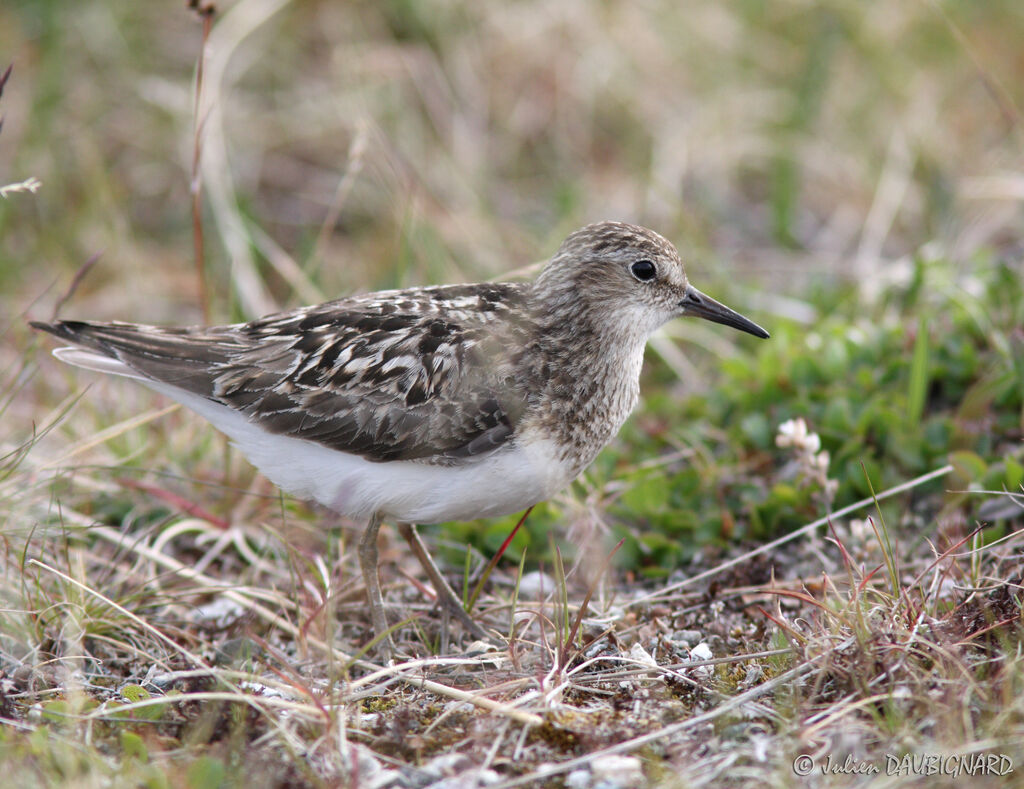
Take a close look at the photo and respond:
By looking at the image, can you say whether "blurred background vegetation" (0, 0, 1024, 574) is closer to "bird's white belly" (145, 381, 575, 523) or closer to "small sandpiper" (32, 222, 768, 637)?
"small sandpiper" (32, 222, 768, 637)

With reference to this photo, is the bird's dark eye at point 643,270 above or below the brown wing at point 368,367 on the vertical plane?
above

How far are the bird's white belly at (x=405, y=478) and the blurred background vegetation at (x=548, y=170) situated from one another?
1.09 meters

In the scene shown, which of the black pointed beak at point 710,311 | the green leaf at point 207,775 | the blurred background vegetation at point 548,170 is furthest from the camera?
the blurred background vegetation at point 548,170

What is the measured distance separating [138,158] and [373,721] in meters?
5.86

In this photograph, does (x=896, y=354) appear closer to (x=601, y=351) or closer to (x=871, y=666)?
(x=601, y=351)

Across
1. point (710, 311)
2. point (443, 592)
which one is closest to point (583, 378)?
point (710, 311)

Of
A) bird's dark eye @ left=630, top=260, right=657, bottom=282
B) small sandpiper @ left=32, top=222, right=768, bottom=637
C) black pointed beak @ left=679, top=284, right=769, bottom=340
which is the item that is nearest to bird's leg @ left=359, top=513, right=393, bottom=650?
small sandpiper @ left=32, top=222, right=768, bottom=637

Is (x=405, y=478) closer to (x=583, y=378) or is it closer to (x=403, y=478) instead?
(x=403, y=478)

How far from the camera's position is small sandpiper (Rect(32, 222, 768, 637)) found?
13.4 ft

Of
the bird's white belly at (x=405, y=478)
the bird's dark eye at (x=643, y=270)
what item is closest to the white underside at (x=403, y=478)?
the bird's white belly at (x=405, y=478)

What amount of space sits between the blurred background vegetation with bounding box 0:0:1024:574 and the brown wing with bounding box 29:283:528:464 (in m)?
0.98

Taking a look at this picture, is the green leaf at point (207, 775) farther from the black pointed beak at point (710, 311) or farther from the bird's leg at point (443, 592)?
the black pointed beak at point (710, 311)

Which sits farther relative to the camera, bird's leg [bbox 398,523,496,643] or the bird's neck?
bird's leg [bbox 398,523,496,643]

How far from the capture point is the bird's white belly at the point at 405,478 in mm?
4004
